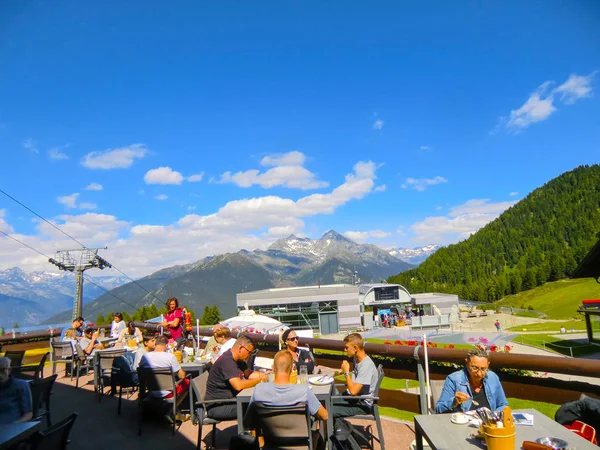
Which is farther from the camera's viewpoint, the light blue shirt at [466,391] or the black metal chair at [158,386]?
the black metal chair at [158,386]

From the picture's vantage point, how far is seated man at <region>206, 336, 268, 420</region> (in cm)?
448

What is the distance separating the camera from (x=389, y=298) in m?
55.2

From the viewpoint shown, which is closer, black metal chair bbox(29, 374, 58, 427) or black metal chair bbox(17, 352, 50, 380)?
black metal chair bbox(29, 374, 58, 427)

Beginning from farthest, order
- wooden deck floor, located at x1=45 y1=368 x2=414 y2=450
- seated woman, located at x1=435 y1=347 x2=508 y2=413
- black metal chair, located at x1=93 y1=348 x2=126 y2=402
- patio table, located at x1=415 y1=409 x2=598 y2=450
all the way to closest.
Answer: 1. black metal chair, located at x1=93 y1=348 x2=126 y2=402
2. wooden deck floor, located at x1=45 y1=368 x2=414 y2=450
3. seated woman, located at x1=435 y1=347 x2=508 y2=413
4. patio table, located at x1=415 y1=409 x2=598 y2=450

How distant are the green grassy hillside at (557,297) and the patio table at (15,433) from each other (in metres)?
73.8

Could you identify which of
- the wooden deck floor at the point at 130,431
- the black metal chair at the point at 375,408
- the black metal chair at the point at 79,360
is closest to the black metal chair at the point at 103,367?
the wooden deck floor at the point at 130,431

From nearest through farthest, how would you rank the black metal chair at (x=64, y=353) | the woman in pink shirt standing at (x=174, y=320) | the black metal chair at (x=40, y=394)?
1. the black metal chair at (x=40, y=394)
2. the woman in pink shirt standing at (x=174, y=320)
3. the black metal chair at (x=64, y=353)

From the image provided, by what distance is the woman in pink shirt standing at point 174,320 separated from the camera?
871 centimetres

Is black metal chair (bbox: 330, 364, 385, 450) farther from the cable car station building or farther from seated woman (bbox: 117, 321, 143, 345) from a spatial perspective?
the cable car station building

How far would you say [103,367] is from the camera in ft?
23.9

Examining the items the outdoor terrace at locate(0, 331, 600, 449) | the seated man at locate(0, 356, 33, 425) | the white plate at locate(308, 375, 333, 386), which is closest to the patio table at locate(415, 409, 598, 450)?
the outdoor terrace at locate(0, 331, 600, 449)

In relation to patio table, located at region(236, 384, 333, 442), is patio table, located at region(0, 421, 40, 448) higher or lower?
higher

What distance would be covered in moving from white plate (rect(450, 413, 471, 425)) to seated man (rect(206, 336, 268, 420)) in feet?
7.49

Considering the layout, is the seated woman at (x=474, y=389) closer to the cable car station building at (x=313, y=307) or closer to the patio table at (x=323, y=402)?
the patio table at (x=323, y=402)
